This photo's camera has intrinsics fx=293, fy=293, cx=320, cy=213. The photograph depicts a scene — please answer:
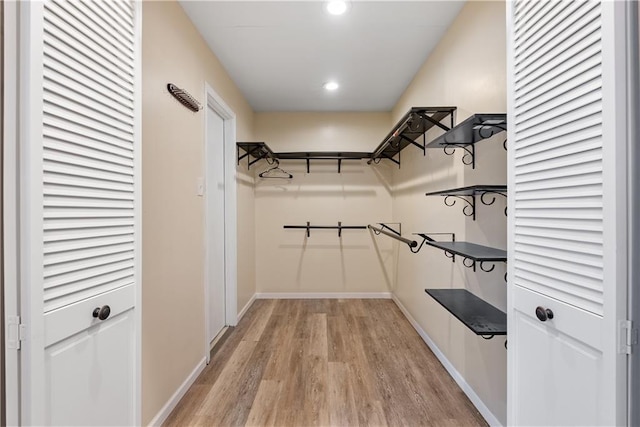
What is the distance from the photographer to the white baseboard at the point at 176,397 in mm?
1643

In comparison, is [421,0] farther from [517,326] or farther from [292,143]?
[292,143]

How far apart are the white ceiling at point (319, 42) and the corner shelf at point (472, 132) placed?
926 mm

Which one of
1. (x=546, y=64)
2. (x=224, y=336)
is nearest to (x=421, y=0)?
(x=546, y=64)

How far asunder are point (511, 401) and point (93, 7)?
202cm

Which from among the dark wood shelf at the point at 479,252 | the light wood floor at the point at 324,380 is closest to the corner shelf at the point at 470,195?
the dark wood shelf at the point at 479,252

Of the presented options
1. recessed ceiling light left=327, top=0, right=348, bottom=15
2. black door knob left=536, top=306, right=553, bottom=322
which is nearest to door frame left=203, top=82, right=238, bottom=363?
recessed ceiling light left=327, top=0, right=348, bottom=15

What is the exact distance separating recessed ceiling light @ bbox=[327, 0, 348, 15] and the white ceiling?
6 centimetres

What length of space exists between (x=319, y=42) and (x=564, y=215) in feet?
7.02

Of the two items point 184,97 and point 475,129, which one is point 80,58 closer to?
point 184,97

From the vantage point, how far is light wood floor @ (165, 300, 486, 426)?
1737mm

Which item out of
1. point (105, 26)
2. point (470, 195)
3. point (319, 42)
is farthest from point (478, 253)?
point (319, 42)

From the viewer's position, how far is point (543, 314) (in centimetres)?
91

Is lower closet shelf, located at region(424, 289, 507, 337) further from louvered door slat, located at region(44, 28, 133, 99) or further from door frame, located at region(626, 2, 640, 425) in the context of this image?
louvered door slat, located at region(44, 28, 133, 99)

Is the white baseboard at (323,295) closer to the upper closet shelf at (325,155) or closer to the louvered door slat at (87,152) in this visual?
the upper closet shelf at (325,155)
